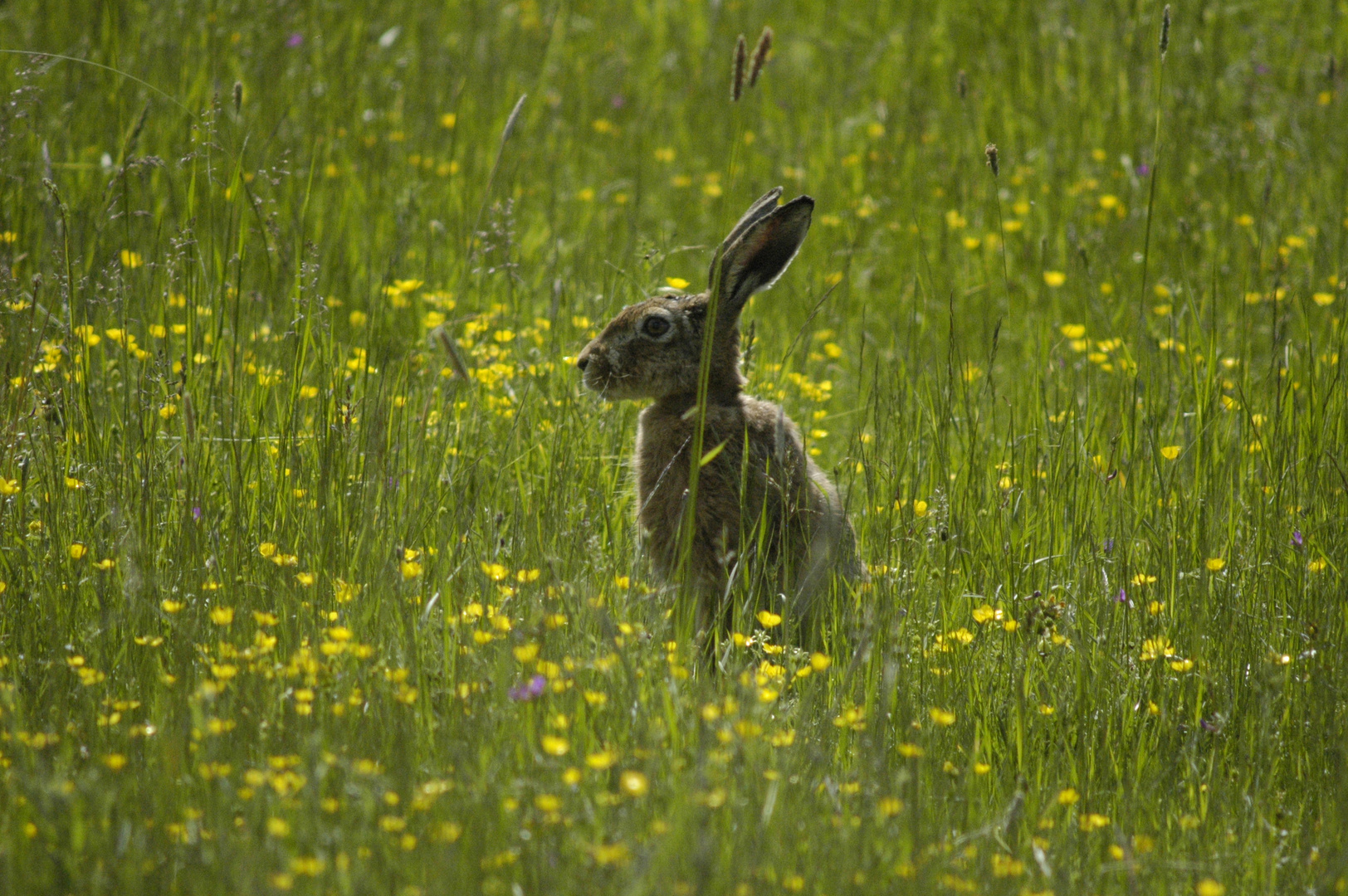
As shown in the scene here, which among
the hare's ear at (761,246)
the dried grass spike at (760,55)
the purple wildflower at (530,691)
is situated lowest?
the purple wildflower at (530,691)

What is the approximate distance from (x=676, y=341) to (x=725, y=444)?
774 millimetres

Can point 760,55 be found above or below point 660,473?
above

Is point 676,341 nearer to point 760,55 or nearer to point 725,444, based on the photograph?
A: point 725,444

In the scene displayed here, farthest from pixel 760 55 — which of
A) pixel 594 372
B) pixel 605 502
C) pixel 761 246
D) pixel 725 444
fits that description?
pixel 605 502

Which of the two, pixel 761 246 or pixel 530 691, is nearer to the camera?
pixel 530 691

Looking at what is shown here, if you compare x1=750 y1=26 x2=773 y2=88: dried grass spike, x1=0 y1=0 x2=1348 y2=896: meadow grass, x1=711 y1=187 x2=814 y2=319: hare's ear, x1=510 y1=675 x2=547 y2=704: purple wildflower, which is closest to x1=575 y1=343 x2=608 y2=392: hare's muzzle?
x1=0 y1=0 x2=1348 y2=896: meadow grass

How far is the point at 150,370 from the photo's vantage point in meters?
4.18

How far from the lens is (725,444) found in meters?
3.88

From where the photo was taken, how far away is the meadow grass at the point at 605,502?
248 cm

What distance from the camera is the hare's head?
4402mm

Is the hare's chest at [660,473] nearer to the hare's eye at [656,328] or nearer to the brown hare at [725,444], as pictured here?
the brown hare at [725,444]

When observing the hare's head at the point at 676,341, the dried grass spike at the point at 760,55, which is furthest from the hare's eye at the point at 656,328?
the dried grass spike at the point at 760,55

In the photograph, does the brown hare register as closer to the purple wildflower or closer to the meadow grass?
the meadow grass

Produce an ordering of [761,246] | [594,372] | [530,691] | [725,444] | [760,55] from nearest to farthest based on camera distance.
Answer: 1. [530,691]
2. [760,55]
3. [725,444]
4. [761,246]
5. [594,372]
